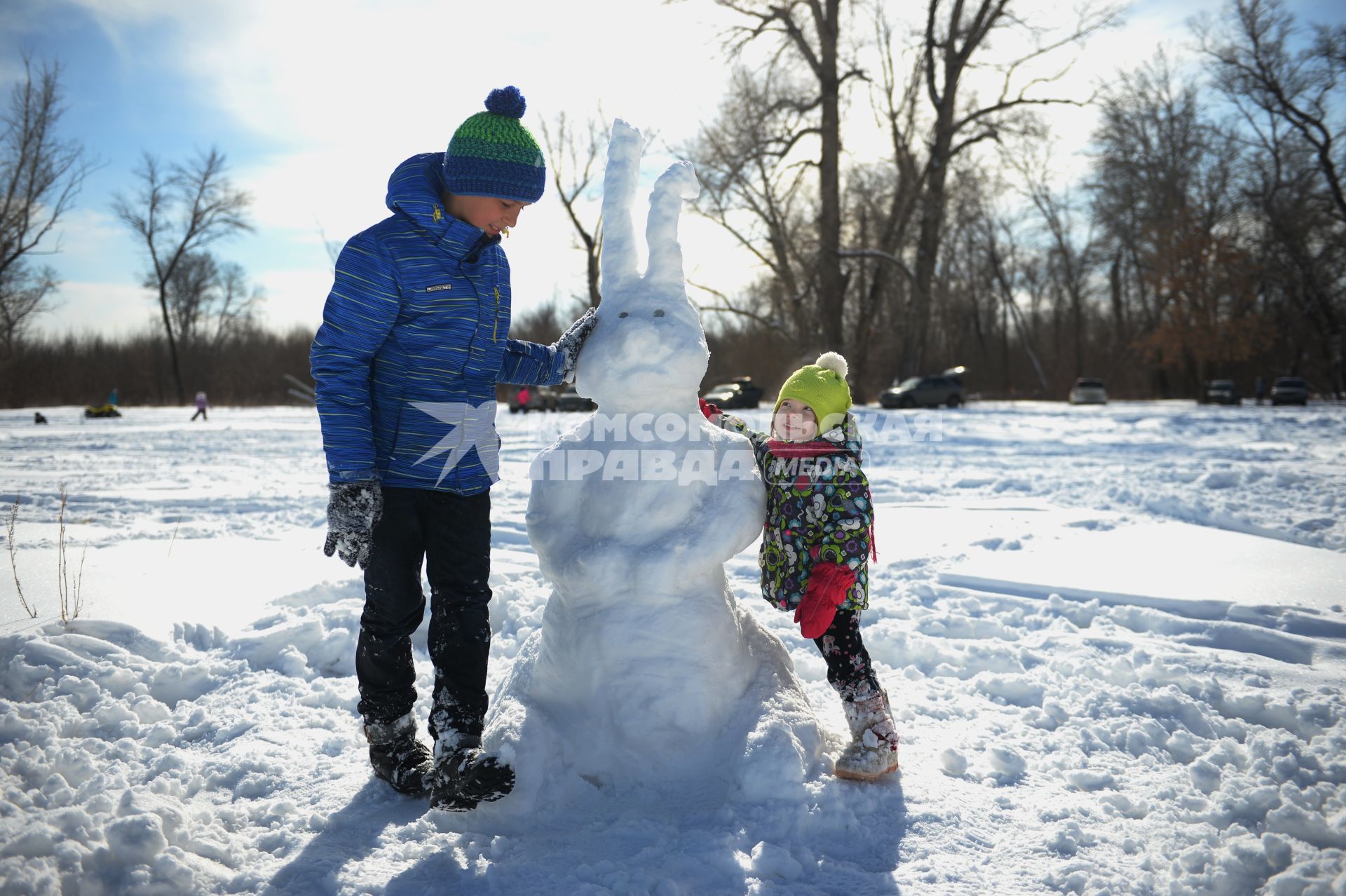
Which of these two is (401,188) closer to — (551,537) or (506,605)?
(551,537)

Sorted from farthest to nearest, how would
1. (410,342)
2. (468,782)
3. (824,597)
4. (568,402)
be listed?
(568,402), (824,597), (410,342), (468,782)

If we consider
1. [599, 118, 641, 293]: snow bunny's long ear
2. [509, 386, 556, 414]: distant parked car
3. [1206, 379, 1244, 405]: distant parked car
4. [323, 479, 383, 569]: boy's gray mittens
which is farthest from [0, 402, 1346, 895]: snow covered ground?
[1206, 379, 1244, 405]: distant parked car

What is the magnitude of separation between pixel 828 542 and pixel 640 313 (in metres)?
0.95

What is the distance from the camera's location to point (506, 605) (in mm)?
3709

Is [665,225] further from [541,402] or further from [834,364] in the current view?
[541,402]

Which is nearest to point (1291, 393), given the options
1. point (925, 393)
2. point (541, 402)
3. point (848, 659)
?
point (925, 393)

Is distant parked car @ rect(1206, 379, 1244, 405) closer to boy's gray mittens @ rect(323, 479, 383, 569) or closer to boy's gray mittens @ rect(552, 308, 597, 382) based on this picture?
boy's gray mittens @ rect(552, 308, 597, 382)

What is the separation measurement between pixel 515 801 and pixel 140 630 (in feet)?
6.76

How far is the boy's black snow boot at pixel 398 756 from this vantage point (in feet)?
7.22

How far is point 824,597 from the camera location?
2.26 metres

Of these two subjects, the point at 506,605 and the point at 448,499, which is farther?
the point at 506,605

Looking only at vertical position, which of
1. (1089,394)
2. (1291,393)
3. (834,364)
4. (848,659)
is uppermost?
(1089,394)

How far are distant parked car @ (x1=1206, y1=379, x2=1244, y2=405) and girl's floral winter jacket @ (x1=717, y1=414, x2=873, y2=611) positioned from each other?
2673 cm

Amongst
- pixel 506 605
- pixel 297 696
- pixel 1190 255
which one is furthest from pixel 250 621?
pixel 1190 255
